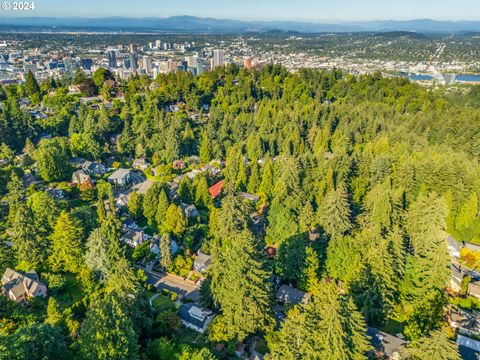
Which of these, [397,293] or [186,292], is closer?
[397,293]

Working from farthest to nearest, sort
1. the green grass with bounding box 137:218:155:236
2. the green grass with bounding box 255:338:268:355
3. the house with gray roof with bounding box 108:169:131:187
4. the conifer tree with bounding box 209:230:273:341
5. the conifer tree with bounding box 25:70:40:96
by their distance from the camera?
the conifer tree with bounding box 25:70:40:96
the house with gray roof with bounding box 108:169:131:187
the green grass with bounding box 137:218:155:236
the green grass with bounding box 255:338:268:355
the conifer tree with bounding box 209:230:273:341

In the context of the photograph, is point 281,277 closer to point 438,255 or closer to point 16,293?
point 438,255

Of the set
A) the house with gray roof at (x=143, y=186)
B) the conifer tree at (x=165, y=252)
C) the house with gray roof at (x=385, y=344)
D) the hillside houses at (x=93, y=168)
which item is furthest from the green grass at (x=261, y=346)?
the hillside houses at (x=93, y=168)

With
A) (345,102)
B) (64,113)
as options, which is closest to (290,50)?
(345,102)

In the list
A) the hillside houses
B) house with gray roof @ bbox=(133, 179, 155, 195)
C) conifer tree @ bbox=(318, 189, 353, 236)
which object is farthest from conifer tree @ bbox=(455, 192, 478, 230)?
the hillside houses

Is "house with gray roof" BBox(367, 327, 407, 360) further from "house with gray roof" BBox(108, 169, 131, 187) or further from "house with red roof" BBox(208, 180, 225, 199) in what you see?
"house with gray roof" BBox(108, 169, 131, 187)

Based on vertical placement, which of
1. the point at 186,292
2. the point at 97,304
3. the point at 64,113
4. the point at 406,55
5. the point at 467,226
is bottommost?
the point at 186,292
